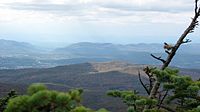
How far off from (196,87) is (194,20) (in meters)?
3.50

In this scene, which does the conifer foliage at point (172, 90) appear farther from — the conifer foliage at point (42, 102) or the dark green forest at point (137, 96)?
the conifer foliage at point (42, 102)

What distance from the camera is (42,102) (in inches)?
281

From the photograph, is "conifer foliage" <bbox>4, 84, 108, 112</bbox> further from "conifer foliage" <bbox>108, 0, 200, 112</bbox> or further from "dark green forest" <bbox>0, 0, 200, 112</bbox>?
"conifer foliage" <bbox>108, 0, 200, 112</bbox>

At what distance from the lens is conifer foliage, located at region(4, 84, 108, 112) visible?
281 inches

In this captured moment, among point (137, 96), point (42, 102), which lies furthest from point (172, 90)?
point (42, 102)

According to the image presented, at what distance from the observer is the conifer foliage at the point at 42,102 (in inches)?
281

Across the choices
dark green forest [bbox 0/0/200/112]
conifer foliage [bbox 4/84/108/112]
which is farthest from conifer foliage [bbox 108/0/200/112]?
conifer foliage [bbox 4/84/108/112]

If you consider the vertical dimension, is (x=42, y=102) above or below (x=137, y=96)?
above

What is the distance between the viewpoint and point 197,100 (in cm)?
1331

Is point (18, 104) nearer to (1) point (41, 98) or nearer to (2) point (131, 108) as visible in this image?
(1) point (41, 98)

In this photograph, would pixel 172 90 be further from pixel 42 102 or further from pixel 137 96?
pixel 42 102

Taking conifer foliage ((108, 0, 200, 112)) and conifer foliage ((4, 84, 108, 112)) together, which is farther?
conifer foliage ((108, 0, 200, 112))

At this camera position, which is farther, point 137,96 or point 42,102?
point 137,96

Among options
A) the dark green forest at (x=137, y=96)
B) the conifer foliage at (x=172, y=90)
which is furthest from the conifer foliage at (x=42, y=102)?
the conifer foliage at (x=172, y=90)
